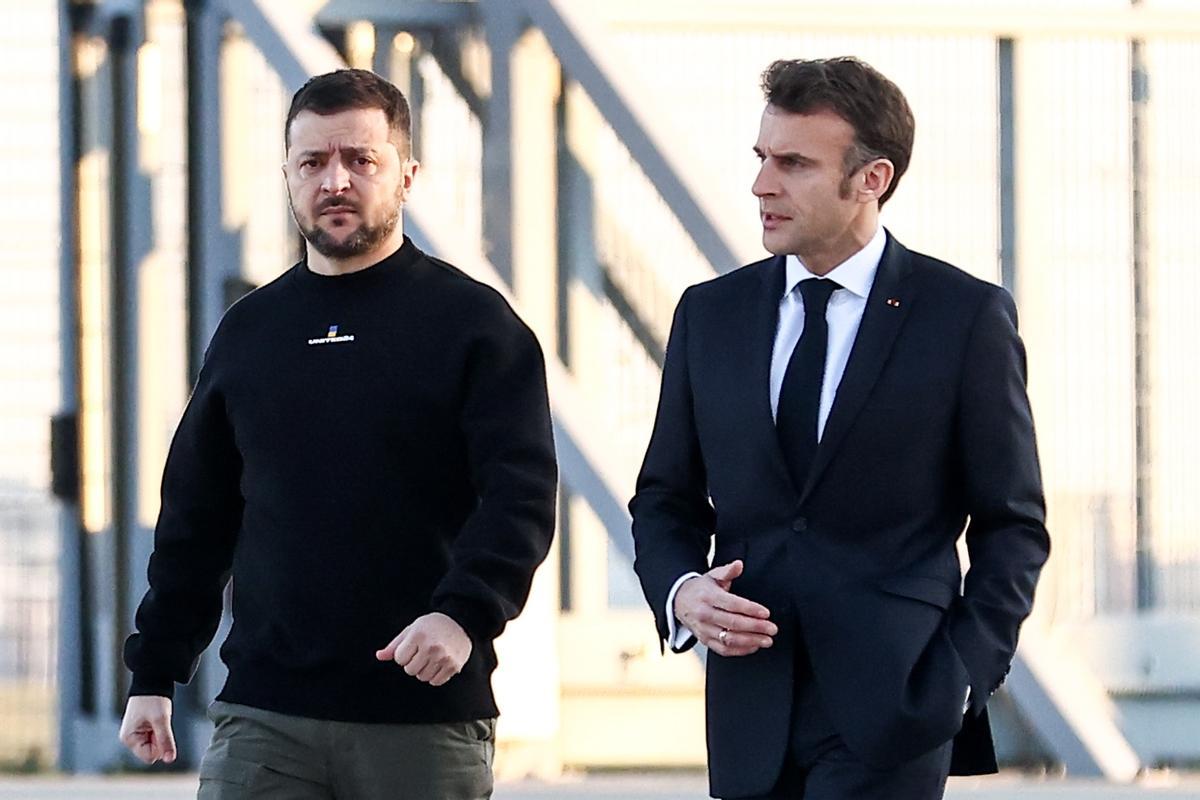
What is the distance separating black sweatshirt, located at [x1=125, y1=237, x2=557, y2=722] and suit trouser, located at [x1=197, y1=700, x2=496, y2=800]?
0.7 inches

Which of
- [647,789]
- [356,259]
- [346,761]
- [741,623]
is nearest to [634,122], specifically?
[647,789]

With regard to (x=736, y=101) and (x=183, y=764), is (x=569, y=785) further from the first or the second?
(x=736, y=101)

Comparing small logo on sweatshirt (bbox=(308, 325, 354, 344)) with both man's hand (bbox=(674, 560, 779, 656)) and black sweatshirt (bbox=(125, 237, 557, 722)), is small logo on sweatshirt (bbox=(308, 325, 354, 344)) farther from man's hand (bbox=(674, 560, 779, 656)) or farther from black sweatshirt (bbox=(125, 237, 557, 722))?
man's hand (bbox=(674, 560, 779, 656))

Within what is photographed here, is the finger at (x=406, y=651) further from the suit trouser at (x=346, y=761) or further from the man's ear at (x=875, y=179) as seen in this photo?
the man's ear at (x=875, y=179)

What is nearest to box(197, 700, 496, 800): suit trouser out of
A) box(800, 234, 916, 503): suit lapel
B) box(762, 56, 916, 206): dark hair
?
box(800, 234, 916, 503): suit lapel

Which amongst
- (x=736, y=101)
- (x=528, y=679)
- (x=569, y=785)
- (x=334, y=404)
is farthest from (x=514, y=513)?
(x=736, y=101)

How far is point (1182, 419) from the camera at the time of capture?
22.1 feet

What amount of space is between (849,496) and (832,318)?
0.65 ft

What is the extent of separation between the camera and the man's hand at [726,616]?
237 centimetres

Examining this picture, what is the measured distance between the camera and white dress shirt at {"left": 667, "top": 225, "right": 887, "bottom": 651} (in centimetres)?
247

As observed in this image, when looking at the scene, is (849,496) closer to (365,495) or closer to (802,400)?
(802,400)

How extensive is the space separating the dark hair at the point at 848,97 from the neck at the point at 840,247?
0.06 metres

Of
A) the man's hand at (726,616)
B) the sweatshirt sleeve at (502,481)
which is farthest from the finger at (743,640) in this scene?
the sweatshirt sleeve at (502,481)

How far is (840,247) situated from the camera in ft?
8.26
